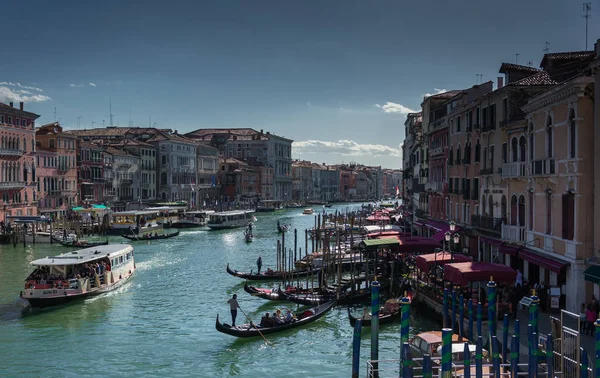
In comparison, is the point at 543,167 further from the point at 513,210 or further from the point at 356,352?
the point at 356,352

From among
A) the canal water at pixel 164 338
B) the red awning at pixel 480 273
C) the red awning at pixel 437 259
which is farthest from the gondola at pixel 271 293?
the red awning at pixel 480 273

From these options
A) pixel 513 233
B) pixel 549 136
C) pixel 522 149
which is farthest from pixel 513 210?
pixel 549 136

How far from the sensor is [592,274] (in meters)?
12.0

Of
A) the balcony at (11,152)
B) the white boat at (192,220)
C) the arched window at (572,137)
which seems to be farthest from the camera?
the white boat at (192,220)

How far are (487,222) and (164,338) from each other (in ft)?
33.6

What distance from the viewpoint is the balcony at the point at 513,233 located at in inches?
644

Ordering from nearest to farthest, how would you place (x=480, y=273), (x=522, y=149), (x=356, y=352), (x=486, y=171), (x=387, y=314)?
1. (x=356, y=352)
2. (x=480, y=273)
3. (x=387, y=314)
4. (x=522, y=149)
5. (x=486, y=171)

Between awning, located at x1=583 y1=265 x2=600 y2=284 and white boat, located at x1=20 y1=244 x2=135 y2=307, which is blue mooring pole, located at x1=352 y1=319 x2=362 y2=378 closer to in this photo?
awning, located at x1=583 y1=265 x2=600 y2=284

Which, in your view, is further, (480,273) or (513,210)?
(513,210)

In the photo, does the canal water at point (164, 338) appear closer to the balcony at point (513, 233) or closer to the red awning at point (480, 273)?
the red awning at point (480, 273)

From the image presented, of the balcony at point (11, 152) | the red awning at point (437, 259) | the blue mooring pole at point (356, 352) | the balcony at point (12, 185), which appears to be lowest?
the blue mooring pole at point (356, 352)

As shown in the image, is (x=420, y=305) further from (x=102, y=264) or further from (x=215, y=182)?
(x=215, y=182)

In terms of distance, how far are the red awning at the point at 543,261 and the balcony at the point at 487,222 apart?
8.47 feet

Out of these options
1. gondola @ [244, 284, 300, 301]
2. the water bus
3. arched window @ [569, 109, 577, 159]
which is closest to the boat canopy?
gondola @ [244, 284, 300, 301]
